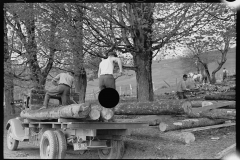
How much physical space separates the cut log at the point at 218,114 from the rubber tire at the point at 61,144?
429 centimetres

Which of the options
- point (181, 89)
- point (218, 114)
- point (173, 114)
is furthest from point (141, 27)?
point (218, 114)

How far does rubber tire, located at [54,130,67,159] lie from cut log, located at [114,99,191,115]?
2873 millimetres

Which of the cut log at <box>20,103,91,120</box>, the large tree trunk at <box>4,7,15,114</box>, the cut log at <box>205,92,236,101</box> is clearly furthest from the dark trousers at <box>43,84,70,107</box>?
the cut log at <box>205,92,236,101</box>

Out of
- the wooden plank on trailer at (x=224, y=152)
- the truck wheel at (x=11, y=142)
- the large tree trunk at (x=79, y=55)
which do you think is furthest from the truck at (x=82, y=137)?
the large tree trunk at (x=79, y=55)

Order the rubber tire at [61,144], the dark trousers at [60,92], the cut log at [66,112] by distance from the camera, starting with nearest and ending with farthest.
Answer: the cut log at [66,112], the rubber tire at [61,144], the dark trousers at [60,92]

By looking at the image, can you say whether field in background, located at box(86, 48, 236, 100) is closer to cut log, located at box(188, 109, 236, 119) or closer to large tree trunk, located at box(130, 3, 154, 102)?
large tree trunk, located at box(130, 3, 154, 102)

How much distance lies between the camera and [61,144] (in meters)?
6.27

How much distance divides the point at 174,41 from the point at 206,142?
309 cm

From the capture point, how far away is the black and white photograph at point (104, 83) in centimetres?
642

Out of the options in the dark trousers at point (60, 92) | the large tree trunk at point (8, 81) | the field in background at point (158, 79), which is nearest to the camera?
the dark trousers at point (60, 92)

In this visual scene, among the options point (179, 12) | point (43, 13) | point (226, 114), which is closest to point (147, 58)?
point (179, 12)

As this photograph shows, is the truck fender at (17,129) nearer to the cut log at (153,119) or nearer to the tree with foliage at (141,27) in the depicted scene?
the cut log at (153,119)

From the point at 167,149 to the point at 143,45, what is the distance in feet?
11.7

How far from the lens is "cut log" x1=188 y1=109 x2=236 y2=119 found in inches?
338
